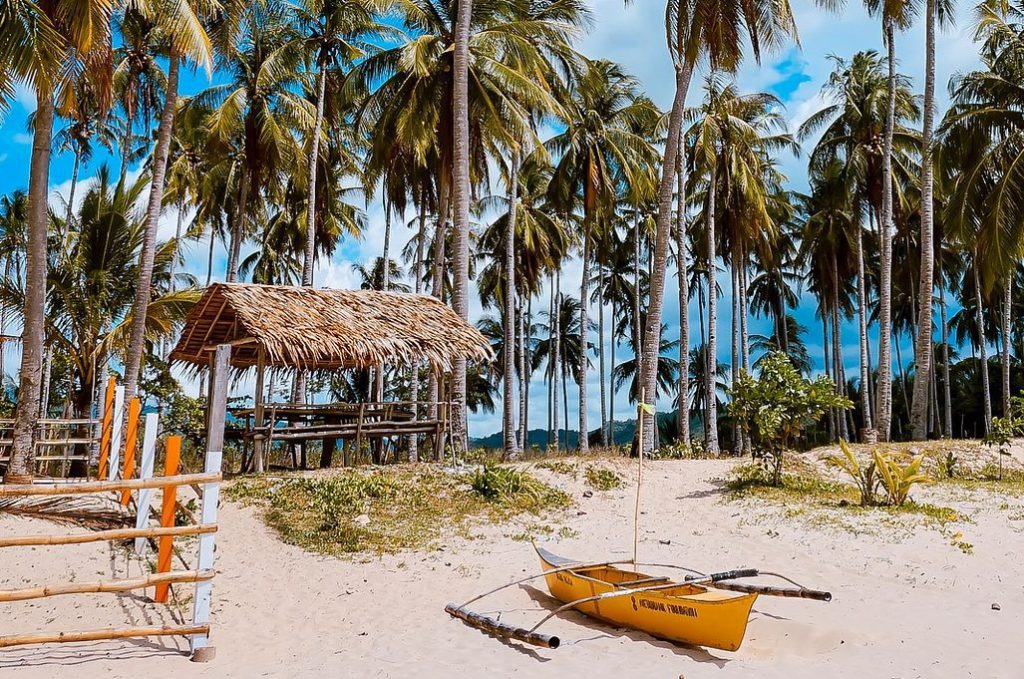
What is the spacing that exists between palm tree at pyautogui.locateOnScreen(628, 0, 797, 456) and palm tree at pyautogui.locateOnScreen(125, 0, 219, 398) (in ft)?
30.8

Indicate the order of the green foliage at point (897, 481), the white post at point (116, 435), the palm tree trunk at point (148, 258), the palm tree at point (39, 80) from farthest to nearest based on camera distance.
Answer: the palm tree trunk at point (148, 258) → the green foliage at point (897, 481) → the palm tree at point (39, 80) → the white post at point (116, 435)

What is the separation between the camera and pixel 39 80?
10.3 metres

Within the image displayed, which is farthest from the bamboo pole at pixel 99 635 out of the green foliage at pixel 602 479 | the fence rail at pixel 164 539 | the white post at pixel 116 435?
the green foliage at pixel 602 479

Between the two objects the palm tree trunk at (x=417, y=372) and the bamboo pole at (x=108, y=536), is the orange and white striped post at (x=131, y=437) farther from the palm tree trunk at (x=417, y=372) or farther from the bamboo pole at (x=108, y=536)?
the palm tree trunk at (x=417, y=372)

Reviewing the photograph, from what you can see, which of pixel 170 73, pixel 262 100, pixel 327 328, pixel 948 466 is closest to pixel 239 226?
pixel 262 100

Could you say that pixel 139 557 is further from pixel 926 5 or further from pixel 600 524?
pixel 926 5

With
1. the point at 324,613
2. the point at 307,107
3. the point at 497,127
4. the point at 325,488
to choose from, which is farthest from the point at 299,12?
the point at 324,613

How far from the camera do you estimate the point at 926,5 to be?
19.4 meters

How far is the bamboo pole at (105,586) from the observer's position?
5.35m

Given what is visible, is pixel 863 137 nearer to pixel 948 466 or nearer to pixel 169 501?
pixel 948 466

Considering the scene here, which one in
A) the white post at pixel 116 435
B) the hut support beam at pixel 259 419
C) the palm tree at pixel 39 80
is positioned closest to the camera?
the white post at pixel 116 435

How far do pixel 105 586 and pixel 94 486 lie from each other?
2.38 feet

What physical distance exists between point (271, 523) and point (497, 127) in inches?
444

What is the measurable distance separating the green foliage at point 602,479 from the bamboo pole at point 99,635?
8.27m
